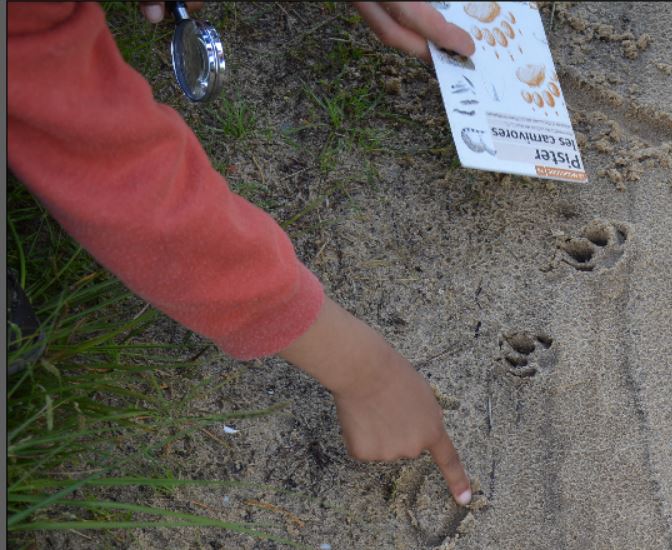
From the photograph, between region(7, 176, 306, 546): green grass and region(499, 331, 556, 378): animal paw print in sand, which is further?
region(499, 331, 556, 378): animal paw print in sand

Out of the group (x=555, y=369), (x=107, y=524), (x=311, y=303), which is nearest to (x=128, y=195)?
(x=311, y=303)

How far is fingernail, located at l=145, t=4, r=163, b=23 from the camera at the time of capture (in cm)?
176

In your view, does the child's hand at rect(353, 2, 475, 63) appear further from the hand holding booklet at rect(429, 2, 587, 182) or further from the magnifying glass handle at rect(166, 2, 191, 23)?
the magnifying glass handle at rect(166, 2, 191, 23)

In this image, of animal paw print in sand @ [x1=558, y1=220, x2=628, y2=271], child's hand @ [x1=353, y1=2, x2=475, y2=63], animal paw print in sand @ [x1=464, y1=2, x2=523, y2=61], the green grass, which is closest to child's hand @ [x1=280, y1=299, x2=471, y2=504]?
the green grass

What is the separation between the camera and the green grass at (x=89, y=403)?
49.8 inches

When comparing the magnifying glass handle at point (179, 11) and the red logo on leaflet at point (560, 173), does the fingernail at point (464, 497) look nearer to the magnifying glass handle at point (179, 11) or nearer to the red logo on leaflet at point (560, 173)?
the red logo on leaflet at point (560, 173)

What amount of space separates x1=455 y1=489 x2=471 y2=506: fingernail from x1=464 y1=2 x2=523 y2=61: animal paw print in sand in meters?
0.83

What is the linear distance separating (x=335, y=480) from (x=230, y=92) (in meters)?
0.77

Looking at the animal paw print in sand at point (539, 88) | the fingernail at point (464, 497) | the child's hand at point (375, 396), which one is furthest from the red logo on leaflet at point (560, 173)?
the fingernail at point (464, 497)

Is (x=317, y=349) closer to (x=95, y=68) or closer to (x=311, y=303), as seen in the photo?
(x=311, y=303)

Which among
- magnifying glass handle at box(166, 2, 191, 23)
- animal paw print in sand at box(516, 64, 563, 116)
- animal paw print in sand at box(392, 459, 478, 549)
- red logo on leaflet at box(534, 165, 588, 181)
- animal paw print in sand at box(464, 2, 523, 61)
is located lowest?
animal paw print in sand at box(392, 459, 478, 549)

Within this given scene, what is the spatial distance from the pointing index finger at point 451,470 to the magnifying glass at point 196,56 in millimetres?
652

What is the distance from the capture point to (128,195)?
3.41 ft

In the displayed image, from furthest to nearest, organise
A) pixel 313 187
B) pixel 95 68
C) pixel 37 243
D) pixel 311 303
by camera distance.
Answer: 1. pixel 313 187
2. pixel 37 243
3. pixel 311 303
4. pixel 95 68
